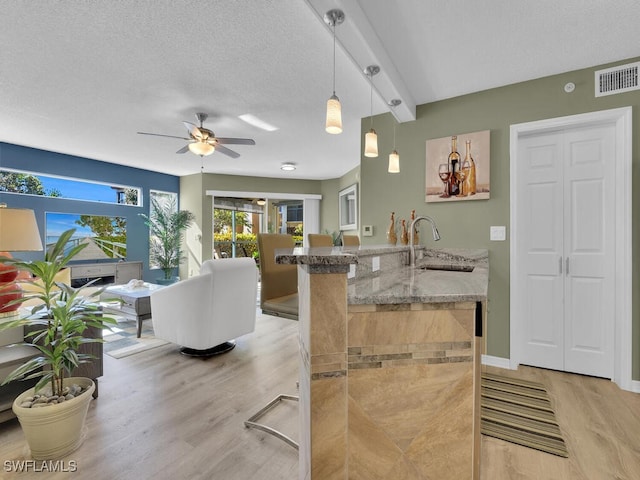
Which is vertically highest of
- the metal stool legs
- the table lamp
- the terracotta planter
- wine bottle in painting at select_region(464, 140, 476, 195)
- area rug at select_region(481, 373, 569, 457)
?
wine bottle in painting at select_region(464, 140, 476, 195)

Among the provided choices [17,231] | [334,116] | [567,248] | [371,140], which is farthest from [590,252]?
[17,231]

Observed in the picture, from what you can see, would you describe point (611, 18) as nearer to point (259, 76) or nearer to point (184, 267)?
point (259, 76)

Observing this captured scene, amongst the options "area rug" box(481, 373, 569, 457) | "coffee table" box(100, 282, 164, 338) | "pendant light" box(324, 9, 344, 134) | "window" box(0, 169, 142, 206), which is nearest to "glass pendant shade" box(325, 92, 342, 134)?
"pendant light" box(324, 9, 344, 134)

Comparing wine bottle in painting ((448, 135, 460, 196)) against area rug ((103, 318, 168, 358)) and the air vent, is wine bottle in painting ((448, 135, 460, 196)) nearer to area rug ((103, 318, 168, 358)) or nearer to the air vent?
the air vent

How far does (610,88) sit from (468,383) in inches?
108

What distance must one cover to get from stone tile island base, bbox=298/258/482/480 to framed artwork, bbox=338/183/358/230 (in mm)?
4960

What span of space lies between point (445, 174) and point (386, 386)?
2.43 m

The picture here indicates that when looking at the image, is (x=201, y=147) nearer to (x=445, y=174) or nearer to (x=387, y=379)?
(x=445, y=174)

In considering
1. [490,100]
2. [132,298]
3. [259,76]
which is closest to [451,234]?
[490,100]

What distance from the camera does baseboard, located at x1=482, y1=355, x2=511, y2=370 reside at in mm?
2648

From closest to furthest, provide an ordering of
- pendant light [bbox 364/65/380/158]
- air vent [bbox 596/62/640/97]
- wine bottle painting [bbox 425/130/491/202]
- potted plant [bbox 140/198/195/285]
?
pendant light [bbox 364/65/380/158]
air vent [bbox 596/62/640/97]
wine bottle painting [bbox 425/130/491/202]
potted plant [bbox 140/198/195/285]

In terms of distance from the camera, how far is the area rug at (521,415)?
168cm

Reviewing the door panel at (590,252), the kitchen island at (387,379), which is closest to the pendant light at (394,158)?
the door panel at (590,252)

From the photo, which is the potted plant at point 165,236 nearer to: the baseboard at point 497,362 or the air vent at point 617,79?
the baseboard at point 497,362
